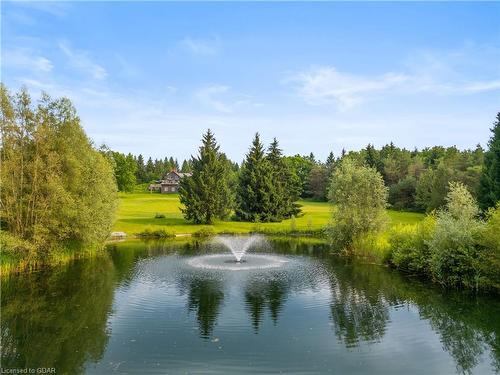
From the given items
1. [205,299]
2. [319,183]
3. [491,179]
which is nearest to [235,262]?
[205,299]

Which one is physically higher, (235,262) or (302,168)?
(302,168)

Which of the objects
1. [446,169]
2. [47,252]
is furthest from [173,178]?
[47,252]

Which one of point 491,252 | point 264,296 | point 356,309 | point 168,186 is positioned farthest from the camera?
point 168,186

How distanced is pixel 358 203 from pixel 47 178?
98.0 feet

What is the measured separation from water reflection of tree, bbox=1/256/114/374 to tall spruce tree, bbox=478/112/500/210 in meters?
48.0

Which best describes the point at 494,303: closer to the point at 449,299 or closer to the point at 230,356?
the point at 449,299

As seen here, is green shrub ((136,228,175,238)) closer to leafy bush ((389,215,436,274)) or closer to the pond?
the pond

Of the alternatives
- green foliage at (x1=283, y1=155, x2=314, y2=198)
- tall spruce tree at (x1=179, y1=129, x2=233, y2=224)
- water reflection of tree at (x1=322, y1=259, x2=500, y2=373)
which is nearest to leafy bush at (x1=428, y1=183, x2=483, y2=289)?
water reflection of tree at (x1=322, y1=259, x2=500, y2=373)

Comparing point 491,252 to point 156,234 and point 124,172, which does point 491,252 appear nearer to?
point 156,234

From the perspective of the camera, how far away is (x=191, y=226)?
228 ft

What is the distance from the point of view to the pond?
17.7 m

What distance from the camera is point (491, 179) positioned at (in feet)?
185

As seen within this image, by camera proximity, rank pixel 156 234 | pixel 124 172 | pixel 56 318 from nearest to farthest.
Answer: pixel 56 318
pixel 156 234
pixel 124 172

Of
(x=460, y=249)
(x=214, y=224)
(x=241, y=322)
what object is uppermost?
(x=460, y=249)
